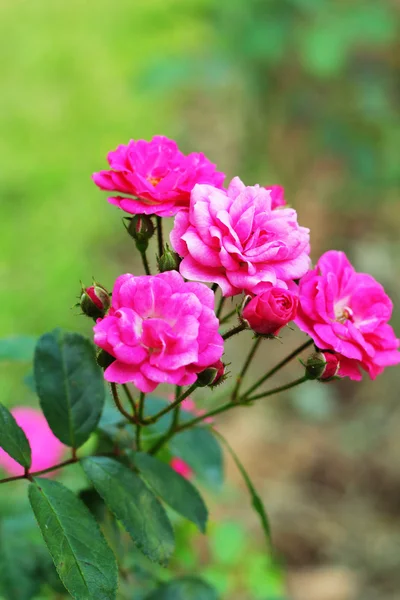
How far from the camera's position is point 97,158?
3215 millimetres

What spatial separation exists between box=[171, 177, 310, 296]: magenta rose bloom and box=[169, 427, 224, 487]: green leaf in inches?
12.4

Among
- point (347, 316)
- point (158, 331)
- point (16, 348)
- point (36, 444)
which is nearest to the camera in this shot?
point (158, 331)

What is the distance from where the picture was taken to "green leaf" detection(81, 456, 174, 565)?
73cm

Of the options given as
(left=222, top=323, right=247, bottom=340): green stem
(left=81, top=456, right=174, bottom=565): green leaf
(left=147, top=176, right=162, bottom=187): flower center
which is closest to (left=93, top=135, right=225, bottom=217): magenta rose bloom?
(left=147, top=176, right=162, bottom=187): flower center

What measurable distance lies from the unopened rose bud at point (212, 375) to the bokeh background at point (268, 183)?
2.44 ft

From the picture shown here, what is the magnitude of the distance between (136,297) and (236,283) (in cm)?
9

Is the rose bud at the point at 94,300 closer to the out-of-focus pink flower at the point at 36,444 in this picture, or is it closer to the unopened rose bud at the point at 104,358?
the unopened rose bud at the point at 104,358

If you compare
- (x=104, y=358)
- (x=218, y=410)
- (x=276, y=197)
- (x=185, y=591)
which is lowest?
(x=185, y=591)

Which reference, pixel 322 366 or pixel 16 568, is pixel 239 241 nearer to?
pixel 322 366

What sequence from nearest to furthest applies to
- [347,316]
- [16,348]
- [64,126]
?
1. [347,316]
2. [16,348]
3. [64,126]

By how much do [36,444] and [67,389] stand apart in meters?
0.57

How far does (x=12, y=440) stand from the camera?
28.8 inches

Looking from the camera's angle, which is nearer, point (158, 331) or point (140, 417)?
point (158, 331)

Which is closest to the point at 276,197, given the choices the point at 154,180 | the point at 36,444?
the point at 154,180
